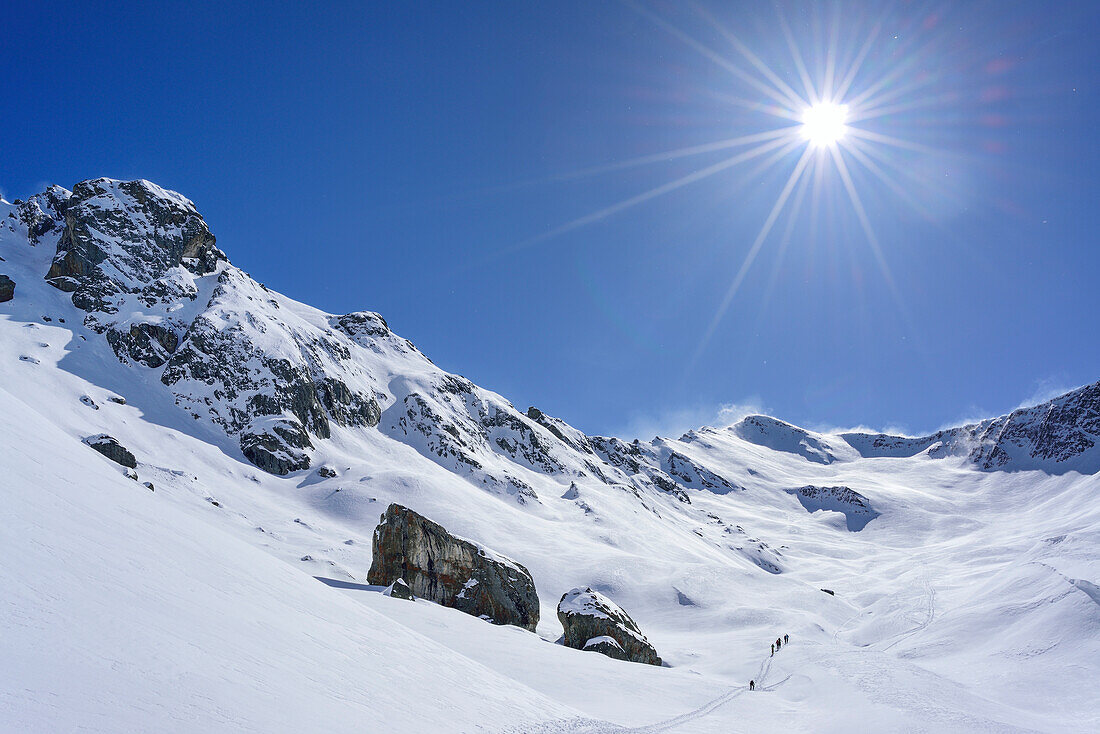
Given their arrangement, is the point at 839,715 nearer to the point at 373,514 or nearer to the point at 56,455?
the point at 56,455

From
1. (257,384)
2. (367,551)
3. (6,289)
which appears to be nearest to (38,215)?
(6,289)

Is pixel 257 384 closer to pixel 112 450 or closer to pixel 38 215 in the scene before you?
pixel 112 450

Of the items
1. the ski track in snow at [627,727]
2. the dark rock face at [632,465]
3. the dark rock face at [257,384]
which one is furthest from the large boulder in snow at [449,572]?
the dark rock face at [632,465]

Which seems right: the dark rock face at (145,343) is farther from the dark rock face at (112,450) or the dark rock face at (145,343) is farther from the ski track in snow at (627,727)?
the ski track in snow at (627,727)

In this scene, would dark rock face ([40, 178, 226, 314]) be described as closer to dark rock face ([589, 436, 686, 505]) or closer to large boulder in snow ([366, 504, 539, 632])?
large boulder in snow ([366, 504, 539, 632])

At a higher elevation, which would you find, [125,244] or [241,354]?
[125,244]

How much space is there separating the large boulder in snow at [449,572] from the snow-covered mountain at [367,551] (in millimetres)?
6432

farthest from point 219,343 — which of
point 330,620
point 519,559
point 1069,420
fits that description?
point 1069,420

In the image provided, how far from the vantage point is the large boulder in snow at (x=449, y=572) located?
118 feet

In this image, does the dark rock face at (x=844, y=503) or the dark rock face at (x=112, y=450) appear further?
the dark rock face at (x=844, y=503)

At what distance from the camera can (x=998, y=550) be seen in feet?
321

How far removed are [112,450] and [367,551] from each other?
25.9m

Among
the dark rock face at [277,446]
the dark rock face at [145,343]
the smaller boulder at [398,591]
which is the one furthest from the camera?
the dark rock face at [145,343]

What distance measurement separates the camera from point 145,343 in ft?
258
